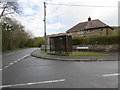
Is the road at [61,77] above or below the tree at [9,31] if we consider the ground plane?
below

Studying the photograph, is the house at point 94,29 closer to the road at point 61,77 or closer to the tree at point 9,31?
the tree at point 9,31

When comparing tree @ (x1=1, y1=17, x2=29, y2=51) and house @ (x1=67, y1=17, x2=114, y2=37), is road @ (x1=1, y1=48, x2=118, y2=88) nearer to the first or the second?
tree @ (x1=1, y1=17, x2=29, y2=51)

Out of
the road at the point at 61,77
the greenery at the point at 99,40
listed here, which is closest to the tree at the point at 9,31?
the greenery at the point at 99,40

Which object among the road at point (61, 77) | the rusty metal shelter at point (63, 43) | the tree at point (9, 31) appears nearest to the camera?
the road at point (61, 77)

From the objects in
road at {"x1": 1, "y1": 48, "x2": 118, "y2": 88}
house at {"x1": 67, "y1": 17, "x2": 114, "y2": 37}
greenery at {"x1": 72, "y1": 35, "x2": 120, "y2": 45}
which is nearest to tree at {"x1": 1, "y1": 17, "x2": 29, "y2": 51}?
greenery at {"x1": 72, "y1": 35, "x2": 120, "y2": 45}

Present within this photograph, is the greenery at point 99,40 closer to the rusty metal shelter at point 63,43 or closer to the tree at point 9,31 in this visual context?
the rusty metal shelter at point 63,43

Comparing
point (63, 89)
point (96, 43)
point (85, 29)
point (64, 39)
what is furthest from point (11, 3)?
point (85, 29)

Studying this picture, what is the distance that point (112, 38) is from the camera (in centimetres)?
1950

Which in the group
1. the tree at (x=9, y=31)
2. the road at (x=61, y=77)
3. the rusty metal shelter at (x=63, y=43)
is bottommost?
the road at (x=61, y=77)

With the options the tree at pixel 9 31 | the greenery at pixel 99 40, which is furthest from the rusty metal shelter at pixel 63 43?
the tree at pixel 9 31

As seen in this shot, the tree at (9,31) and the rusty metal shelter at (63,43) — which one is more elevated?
the tree at (9,31)

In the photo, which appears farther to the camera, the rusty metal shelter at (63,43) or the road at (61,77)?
the rusty metal shelter at (63,43)

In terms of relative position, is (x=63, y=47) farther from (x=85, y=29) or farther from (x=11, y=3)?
(x=85, y=29)

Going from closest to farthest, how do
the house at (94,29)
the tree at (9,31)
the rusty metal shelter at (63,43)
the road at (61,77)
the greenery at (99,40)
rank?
1. the road at (61,77)
2. the rusty metal shelter at (63,43)
3. the greenery at (99,40)
4. the tree at (9,31)
5. the house at (94,29)
